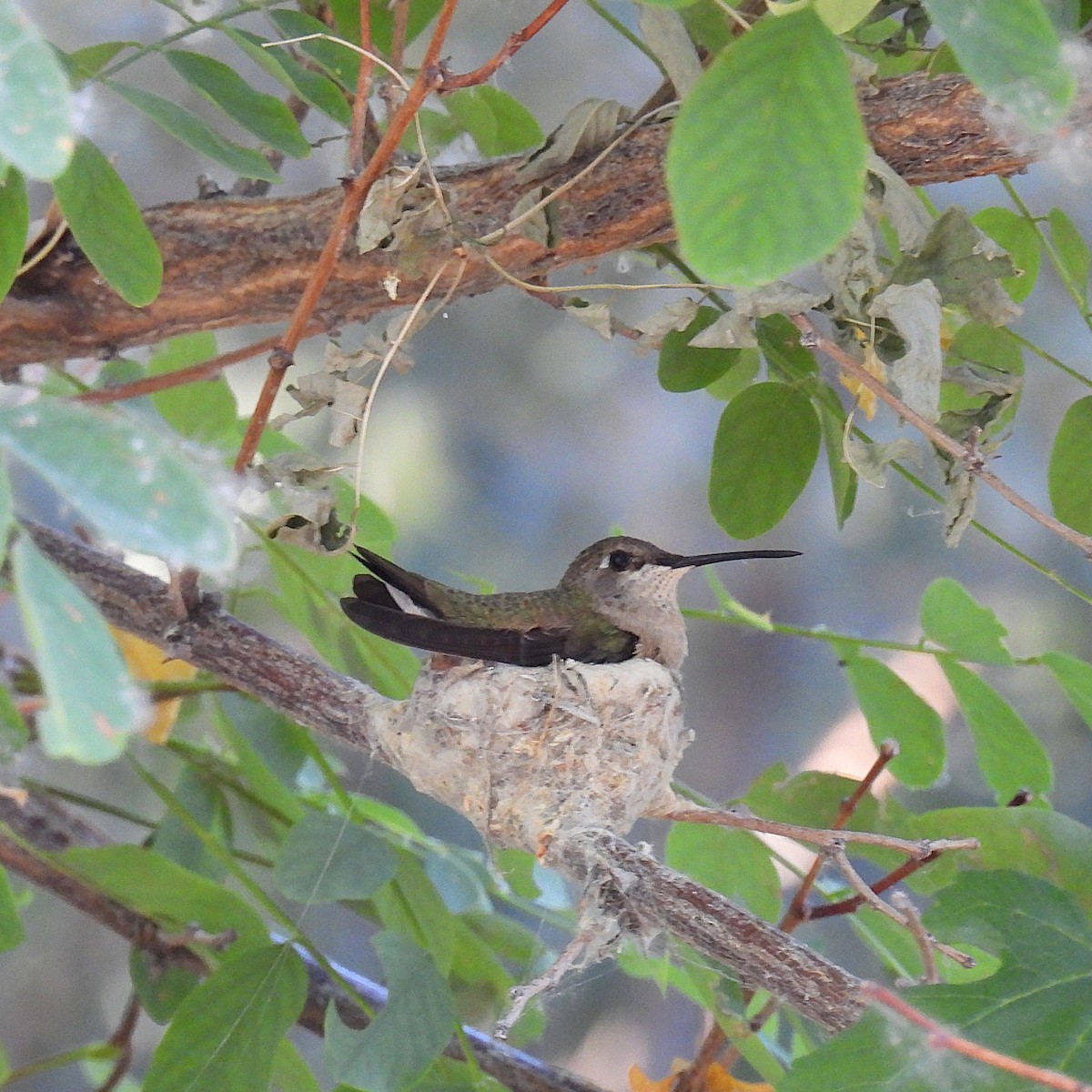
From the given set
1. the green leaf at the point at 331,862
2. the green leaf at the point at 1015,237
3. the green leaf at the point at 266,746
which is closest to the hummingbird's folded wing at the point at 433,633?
the green leaf at the point at 331,862

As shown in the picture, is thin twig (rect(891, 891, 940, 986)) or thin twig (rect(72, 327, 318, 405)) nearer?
thin twig (rect(891, 891, 940, 986))

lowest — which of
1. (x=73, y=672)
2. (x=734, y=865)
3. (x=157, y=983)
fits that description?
(x=157, y=983)

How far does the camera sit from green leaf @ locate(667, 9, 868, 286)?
18.6 inches

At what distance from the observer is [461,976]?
155 cm

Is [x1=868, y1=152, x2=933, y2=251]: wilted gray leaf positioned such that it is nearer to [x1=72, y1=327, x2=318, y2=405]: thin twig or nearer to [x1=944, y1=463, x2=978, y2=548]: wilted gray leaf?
[x1=944, y1=463, x2=978, y2=548]: wilted gray leaf

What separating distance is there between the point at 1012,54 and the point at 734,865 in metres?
1.04

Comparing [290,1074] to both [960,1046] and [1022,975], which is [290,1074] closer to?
[1022,975]

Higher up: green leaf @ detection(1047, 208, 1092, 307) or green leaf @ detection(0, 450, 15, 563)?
green leaf @ detection(1047, 208, 1092, 307)

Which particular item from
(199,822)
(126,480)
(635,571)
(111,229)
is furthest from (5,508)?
(199,822)

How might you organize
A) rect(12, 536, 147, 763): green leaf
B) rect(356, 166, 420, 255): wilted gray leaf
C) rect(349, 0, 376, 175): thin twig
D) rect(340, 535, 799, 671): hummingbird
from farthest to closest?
rect(340, 535, 799, 671): hummingbird → rect(356, 166, 420, 255): wilted gray leaf → rect(349, 0, 376, 175): thin twig → rect(12, 536, 147, 763): green leaf

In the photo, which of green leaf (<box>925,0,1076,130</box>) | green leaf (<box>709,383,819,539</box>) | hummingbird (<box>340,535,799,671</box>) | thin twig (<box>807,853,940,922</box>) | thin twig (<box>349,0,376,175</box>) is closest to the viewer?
green leaf (<box>925,0,1076,130</box>)

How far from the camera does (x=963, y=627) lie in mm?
1321

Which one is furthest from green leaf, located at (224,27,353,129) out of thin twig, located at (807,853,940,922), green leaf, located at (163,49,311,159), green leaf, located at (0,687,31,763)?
thin twig, located at (807,853,940,922)

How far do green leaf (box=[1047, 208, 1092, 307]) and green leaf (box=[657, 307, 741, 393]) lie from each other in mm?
398
